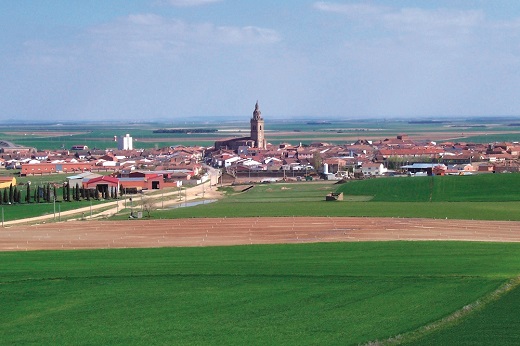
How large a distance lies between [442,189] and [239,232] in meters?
19.9

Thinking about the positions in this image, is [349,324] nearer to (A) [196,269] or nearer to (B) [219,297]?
(B) [219,297]

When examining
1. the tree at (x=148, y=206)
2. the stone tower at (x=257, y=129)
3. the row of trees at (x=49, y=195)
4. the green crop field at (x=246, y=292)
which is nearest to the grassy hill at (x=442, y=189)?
the tree at (x=148, y=206)

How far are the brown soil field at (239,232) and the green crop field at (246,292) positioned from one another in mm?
2367

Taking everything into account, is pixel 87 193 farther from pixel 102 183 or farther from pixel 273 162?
pixel 273 162

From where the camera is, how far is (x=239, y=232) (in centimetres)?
3350

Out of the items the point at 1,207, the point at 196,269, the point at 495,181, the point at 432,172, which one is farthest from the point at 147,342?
the point at 432,172

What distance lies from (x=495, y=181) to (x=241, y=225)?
2113 centimetres

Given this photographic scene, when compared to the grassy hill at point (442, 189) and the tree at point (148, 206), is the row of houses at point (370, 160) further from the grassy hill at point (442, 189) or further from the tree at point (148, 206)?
the tree at point (148, 206)

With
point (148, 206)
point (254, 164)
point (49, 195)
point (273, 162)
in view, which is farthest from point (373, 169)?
point (49, 195)

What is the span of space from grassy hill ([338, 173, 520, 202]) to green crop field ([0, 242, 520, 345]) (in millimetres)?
18032

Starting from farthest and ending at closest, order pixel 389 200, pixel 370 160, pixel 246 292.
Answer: pixel 370 160
pixel 389 200
pixel 246 292

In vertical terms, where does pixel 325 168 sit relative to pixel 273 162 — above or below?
above

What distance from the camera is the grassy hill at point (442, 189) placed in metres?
46.4

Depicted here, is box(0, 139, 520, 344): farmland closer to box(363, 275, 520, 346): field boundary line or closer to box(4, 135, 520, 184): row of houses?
box(363, 275, 520, 346): field boundary line
